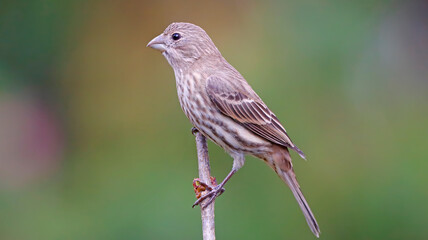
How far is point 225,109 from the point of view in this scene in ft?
13.4

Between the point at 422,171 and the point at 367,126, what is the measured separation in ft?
1.91

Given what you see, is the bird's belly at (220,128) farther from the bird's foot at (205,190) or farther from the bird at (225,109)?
the bird's foot at (205,190)

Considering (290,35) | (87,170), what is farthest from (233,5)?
(87,170)

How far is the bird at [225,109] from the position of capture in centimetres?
409

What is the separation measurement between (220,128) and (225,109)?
0.12 metres

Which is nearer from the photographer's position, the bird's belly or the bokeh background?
the bird's belly

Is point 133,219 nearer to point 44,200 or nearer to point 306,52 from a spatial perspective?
point 44,200

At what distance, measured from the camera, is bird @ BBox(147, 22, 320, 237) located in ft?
13.4

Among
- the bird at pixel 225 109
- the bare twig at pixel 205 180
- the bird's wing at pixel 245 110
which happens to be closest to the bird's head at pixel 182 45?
the bird at pixel 225 109

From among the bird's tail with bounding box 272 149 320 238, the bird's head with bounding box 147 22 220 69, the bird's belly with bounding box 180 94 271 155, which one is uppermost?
the bird's head with bounding box 147 22 220 69

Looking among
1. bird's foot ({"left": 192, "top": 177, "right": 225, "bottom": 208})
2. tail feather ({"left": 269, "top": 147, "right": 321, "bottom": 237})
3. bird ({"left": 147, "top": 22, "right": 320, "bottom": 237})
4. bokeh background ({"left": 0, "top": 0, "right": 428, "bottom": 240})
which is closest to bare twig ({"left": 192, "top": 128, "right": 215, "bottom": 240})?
bird's foot ({"left": 192, "top": 177, "right": 225, "bottom": 208})

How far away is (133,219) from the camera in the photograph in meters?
4.75

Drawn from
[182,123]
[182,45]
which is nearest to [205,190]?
[182,45]

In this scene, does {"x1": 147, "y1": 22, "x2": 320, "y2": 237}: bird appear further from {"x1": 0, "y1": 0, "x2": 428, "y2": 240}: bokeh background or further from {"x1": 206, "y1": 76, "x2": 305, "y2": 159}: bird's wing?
{"x1": 0, "y1": 0, "x2": 428, "y2": 240}: bokeh background
